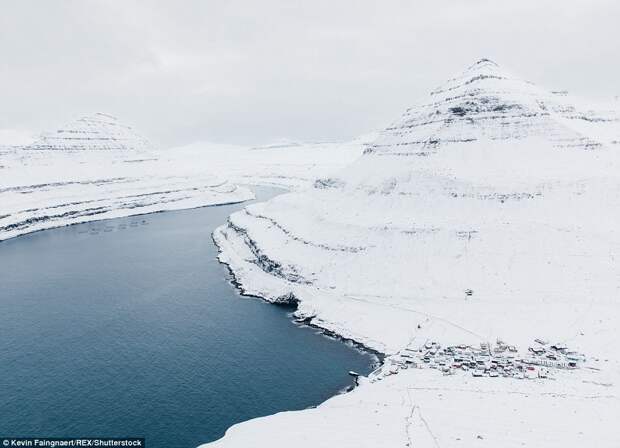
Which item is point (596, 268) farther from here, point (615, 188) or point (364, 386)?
point (364, 386)

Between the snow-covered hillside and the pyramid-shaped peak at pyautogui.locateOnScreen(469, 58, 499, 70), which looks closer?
the snow-covered hillside

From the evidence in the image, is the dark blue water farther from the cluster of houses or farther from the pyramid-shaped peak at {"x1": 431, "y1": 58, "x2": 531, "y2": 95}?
the pyramid-shaped peak at {"x1": 431, "y1": 58, "x2": 531, "y2": 95}

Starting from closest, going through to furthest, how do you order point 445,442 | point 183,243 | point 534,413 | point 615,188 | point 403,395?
point 445,442 < point 534,413 < point 403,395 < point 615,188 < point 183,243

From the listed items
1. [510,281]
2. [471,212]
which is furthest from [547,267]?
[471,212]

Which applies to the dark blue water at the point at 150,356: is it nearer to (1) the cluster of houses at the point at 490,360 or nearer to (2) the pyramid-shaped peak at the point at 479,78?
(1) the cluster of houses at the point at 490,360

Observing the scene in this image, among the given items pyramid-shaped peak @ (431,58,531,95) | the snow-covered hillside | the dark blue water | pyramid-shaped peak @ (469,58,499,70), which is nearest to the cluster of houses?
the snow-covered hillside

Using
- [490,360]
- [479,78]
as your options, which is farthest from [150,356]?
[479,78]
